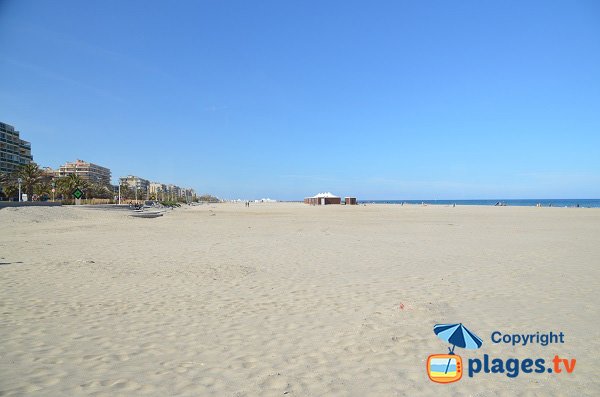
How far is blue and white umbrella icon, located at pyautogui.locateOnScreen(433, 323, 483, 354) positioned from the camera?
4.75m

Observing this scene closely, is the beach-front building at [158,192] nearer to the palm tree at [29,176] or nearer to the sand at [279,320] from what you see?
the palm tree at [29,176]

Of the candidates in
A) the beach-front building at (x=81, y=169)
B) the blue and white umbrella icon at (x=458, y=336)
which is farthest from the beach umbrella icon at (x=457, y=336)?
the beach-front building at (x=81, y=169)

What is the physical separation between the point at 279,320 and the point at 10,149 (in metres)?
110

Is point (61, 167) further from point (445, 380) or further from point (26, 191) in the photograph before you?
point (445, 380)

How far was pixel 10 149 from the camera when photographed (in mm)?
88688

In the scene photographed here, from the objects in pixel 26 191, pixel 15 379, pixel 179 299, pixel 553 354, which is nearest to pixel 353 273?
pixel 179 299

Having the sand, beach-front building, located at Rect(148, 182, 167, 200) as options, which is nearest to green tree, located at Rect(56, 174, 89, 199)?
the sand

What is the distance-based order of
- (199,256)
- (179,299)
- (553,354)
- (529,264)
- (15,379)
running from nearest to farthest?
(15,379) < (553,354) < (179,299) < (529,264) < (199,256)

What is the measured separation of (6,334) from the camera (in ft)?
16.0

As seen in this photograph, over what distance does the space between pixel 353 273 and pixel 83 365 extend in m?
6.38

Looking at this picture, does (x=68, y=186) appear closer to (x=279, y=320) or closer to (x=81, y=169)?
(x=279, y=320)

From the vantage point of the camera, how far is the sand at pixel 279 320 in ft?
12.2

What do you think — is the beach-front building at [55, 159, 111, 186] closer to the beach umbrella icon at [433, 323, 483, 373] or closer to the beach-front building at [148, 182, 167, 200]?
the beach-front building at [148, 182, 167, 200]

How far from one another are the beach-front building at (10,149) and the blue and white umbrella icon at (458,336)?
98990 millimetres
